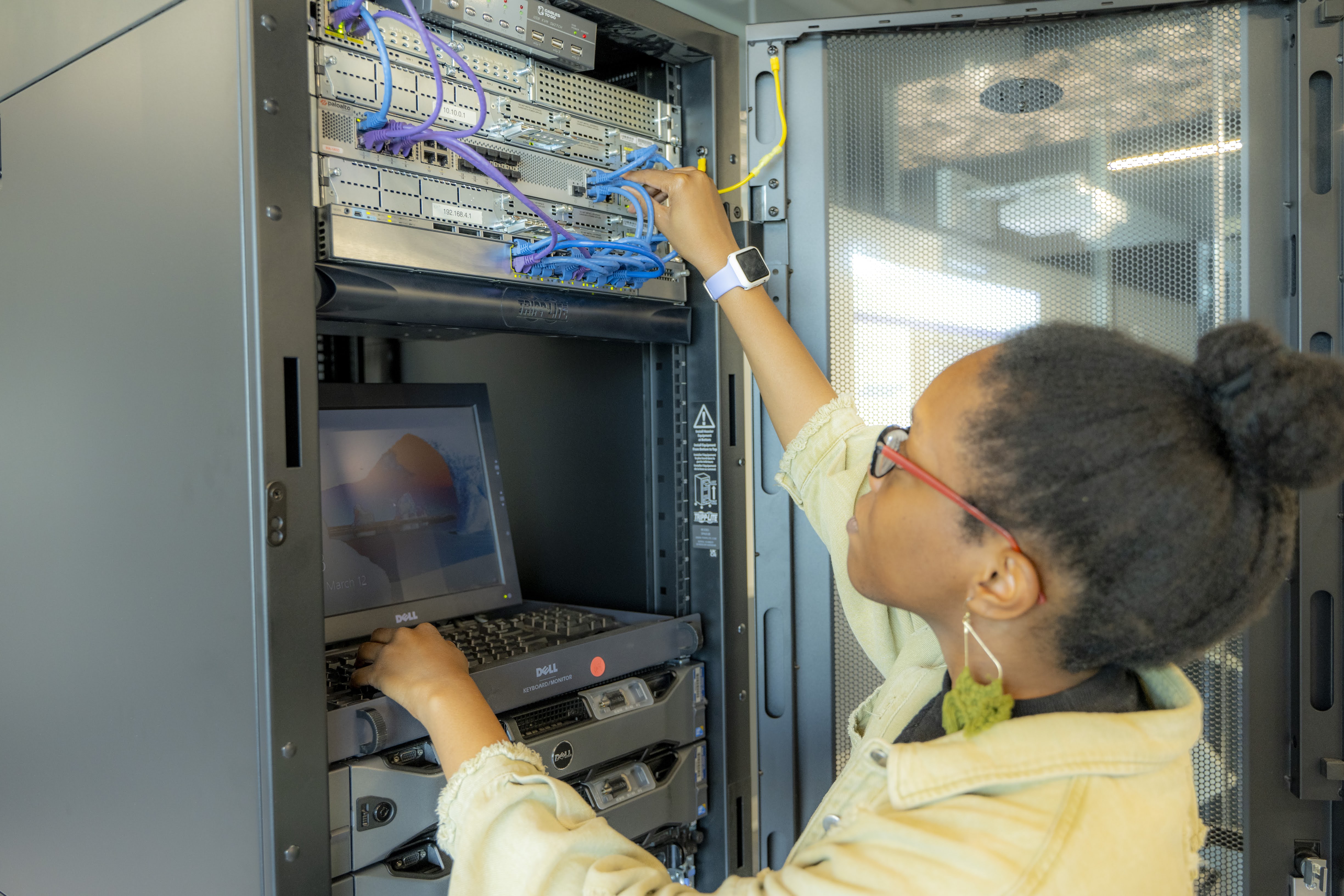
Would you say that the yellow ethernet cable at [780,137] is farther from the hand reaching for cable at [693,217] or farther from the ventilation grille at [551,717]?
the ventilation grille at [551,717]

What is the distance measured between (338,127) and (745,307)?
1.80 feet

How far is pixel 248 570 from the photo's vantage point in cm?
87

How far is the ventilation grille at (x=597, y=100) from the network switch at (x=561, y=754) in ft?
2.55

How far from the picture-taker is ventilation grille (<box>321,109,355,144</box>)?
967mm

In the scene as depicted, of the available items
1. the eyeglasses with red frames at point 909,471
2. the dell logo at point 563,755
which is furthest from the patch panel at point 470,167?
the dell logo at point 563,755

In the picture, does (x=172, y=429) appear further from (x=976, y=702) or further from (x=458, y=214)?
(x=976, y=702)

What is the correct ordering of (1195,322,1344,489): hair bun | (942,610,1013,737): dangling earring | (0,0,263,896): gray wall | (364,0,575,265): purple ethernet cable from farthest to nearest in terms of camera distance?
(364,0,575,265): purple ethernet cable → (0,0,263,896): gray wall → (942,610,1013,737): dangling earring → (1195,322,1344,489): hair bun

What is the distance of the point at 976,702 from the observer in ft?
2.56

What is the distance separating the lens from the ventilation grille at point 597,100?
121cm

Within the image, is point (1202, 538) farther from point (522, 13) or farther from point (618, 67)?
point (618, 67)

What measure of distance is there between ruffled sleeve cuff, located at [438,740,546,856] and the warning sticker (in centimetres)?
59

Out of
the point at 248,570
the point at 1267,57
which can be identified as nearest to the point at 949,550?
the point at 248,570

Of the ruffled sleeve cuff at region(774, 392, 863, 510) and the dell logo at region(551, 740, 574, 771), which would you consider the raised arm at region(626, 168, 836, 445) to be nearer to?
the ruffled sleeve cuff at region(774, 392, 863, 510)

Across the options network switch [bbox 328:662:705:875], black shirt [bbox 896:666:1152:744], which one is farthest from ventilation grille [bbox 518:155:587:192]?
black shirt [bbox 896:666:1152:744]
